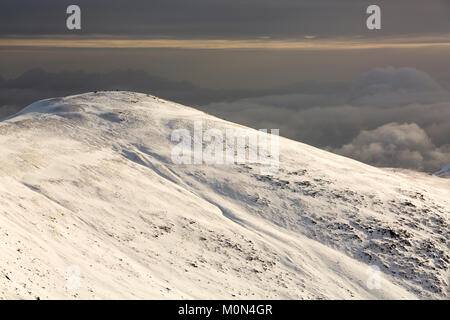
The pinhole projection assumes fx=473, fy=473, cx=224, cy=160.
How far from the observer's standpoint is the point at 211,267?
36.3 m

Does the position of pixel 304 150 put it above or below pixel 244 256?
above

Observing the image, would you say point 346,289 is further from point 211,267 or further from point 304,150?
point 304,150

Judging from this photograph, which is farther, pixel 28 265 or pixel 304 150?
pixel 304 150

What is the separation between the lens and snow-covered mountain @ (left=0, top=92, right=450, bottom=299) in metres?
33.0

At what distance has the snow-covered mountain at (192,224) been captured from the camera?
33.0 meters

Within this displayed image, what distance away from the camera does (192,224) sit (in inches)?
1628
